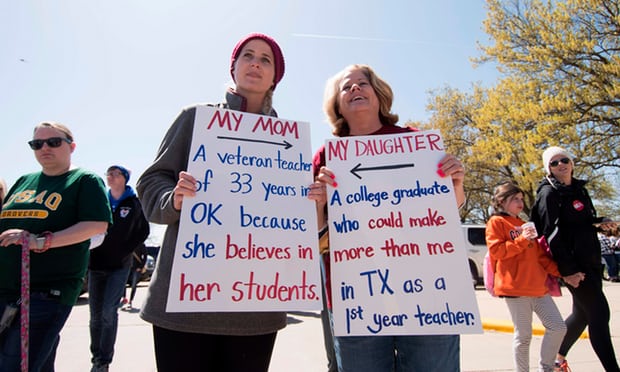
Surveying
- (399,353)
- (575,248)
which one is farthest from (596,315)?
(399,353)

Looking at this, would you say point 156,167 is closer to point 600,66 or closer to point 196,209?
point 196,209

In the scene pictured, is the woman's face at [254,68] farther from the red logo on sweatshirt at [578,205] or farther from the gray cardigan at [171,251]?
the red logo on sweatshirt at [578,205]

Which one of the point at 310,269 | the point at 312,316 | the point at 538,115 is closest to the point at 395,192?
the point at 310,269

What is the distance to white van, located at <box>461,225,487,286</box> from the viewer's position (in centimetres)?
1001

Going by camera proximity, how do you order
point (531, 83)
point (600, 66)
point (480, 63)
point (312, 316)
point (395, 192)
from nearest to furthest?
1. point (395, 192)
2. point (312, 316)
3. point (600, 66)
4. point (531, 83)
5. point (480, 63)

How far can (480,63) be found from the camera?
47.7ft

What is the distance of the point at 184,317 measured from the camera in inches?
51.1

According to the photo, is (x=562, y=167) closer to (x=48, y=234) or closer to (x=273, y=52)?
(x=273, y=52)

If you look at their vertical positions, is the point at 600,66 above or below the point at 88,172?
above

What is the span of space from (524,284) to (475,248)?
7788 millimetres

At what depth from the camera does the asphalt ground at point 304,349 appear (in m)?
3.47

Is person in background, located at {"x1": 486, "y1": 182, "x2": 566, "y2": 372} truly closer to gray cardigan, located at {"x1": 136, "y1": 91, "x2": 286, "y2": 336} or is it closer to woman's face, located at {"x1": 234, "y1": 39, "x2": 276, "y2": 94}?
gray cardigan, located at {"x1": 136, "y1": 91, "x2": 286, "y2": 336}

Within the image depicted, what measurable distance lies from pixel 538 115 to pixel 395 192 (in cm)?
1263

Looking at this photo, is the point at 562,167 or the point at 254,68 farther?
the point at 562,167
